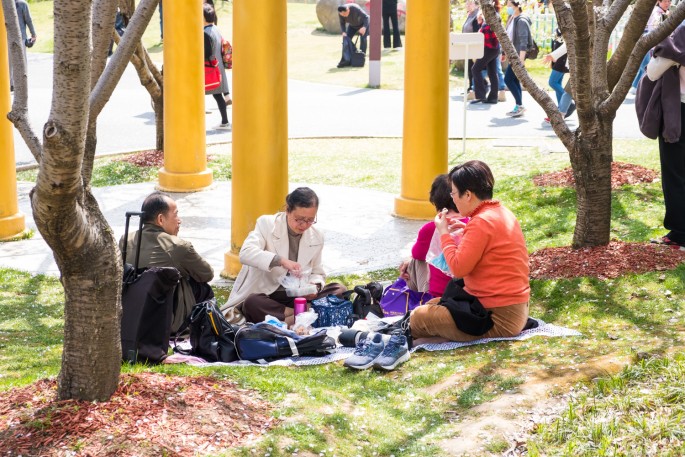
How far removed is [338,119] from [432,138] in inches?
296

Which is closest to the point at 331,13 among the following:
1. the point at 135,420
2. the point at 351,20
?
the point at 351,20

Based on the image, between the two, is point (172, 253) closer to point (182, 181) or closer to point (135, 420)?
point (135, 420)

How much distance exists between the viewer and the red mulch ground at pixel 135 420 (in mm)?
4277

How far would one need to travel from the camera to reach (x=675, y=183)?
794 cm

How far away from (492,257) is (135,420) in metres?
2.61

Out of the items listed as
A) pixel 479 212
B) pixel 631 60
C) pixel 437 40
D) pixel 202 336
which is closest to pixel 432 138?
pixel 437 40

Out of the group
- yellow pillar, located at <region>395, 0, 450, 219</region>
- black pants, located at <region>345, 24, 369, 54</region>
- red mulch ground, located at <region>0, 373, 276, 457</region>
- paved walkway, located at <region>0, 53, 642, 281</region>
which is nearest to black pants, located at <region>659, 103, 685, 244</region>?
paved walkway, located at <region>0, 53, 642, 281</region>

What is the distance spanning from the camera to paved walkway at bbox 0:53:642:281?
30.6 ft

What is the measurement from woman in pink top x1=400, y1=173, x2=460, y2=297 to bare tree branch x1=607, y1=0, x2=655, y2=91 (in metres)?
1.85

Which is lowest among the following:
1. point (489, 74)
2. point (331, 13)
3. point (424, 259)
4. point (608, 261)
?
point (608, 261)

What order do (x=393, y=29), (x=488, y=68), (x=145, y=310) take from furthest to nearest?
(x=393, y=29) < (x=488, y=68) < (x=145, y=310)

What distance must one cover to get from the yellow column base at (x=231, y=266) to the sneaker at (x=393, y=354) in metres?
2.55

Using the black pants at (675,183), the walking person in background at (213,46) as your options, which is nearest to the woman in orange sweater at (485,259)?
the black pants at (675,183)

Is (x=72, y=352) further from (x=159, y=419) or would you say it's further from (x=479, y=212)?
(x=479, y=212)
